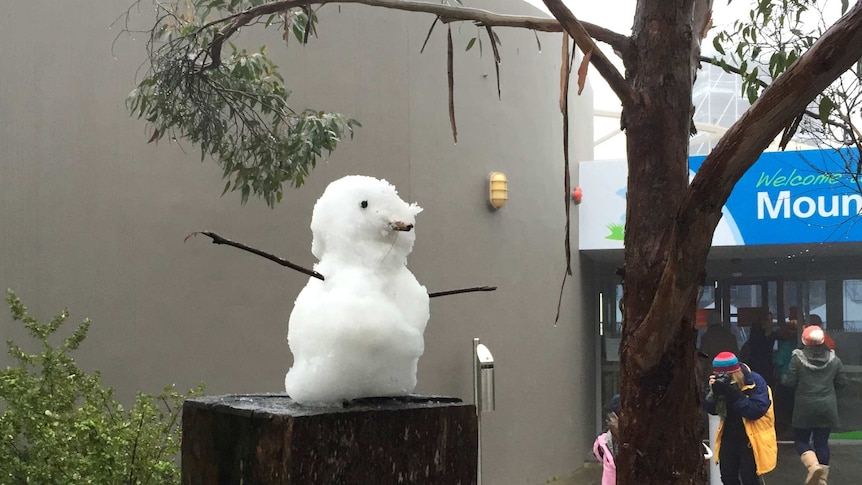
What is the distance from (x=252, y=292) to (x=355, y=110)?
1.56 m

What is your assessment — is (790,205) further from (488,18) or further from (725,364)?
(488,18)

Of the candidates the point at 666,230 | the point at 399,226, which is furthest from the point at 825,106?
the point at 399,226

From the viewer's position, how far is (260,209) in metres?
5.25

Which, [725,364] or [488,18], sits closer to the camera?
[488,18]

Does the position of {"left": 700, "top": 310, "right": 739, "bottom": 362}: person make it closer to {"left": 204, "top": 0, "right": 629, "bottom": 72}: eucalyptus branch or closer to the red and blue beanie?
the red and blue beanie

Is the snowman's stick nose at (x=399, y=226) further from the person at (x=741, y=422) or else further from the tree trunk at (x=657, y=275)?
the person at (x=741, y=422)

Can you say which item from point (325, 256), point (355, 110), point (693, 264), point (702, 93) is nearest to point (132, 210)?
point (355, 110)

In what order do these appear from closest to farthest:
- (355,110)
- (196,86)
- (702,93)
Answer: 1. (196,86)
2. (355,110)
3. (702,93)

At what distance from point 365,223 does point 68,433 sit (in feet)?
6.86

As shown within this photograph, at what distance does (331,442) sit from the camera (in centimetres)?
166

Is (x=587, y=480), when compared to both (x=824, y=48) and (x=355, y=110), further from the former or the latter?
(x=824, y=48)

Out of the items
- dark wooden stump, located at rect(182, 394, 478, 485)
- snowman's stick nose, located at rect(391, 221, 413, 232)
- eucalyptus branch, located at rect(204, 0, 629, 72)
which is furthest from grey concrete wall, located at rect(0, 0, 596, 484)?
snowman's stick nose, located at rect(391, 221, 413, 232)

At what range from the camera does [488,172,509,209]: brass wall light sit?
690 centimetres

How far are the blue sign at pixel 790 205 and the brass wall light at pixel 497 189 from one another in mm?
1997
